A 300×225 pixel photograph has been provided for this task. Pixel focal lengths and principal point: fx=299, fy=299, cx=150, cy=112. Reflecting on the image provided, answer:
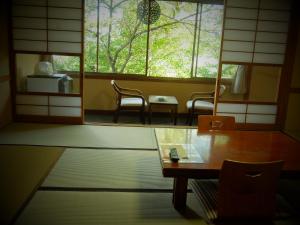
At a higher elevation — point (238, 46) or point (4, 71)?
point (238, 46)

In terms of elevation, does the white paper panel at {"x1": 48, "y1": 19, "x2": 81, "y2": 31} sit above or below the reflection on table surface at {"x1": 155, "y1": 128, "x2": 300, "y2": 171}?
above

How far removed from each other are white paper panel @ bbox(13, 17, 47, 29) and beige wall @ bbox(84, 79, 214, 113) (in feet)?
5.06

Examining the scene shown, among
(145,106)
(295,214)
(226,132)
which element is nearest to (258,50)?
(145,106)

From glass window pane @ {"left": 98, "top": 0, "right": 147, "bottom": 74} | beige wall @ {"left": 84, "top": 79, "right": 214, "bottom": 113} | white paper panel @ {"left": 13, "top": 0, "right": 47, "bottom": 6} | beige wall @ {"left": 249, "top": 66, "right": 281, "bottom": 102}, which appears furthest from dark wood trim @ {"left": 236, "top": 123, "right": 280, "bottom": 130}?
white paper panel @ {"left": 13, "top": 0, "right": 47, "bottom": 6}

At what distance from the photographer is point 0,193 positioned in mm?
2314

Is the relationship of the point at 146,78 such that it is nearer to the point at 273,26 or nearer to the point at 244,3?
the point at 244,3

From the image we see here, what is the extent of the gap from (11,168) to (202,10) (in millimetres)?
4312

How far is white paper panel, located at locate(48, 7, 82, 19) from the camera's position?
4.21m

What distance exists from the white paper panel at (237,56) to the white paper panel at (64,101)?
7.38ft

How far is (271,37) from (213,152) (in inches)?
116

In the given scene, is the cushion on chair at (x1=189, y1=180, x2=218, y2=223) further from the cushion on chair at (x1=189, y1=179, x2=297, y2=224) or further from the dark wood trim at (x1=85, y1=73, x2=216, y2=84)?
the dark wood trim at (x1=85, y1=73, x2=216, y2=84)

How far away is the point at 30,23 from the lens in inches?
166

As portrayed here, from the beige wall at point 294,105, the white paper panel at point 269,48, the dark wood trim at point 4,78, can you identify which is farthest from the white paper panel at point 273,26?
the dark wood trim at point 4,78

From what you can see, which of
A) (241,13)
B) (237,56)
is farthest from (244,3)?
(237,56)
